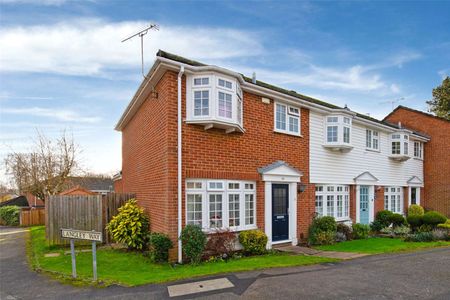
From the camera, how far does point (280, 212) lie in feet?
39.3

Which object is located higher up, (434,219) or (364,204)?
(364,204)

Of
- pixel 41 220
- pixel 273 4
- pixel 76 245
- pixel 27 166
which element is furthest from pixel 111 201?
pixel 27 166

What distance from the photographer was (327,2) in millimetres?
11250

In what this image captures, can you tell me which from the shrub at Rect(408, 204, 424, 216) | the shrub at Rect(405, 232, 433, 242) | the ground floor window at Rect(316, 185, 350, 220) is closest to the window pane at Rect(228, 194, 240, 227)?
the ground floor window at Rect(316, 185, 350, 220)

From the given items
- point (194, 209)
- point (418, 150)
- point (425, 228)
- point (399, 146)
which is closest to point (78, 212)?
point (194, 209)

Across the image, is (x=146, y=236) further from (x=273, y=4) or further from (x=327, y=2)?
(x=327, y=2)

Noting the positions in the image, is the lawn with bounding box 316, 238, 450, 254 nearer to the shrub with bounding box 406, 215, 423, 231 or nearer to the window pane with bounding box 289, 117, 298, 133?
the shrub with bounding box 406, 215, 423, 231

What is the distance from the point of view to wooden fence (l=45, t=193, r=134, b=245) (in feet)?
39.3

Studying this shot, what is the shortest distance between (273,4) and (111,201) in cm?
983

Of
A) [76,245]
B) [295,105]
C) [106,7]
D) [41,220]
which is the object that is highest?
[106,7]

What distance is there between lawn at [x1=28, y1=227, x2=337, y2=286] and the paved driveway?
441 mm

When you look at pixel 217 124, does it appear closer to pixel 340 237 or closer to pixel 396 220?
pixel 340 237

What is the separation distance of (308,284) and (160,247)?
4.15 m

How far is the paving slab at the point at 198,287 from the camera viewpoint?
20.6ft
